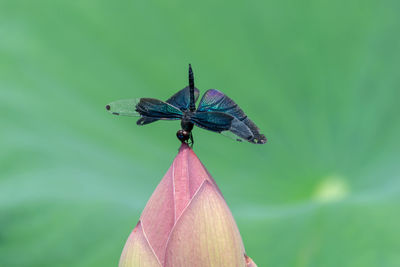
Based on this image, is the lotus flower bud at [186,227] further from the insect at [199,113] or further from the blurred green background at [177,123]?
the blurred green background at [177,123]

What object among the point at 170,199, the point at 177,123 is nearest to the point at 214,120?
the point at 170,199

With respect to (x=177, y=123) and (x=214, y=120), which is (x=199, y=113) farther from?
(x=177, y=123)

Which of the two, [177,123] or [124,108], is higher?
[177,123]

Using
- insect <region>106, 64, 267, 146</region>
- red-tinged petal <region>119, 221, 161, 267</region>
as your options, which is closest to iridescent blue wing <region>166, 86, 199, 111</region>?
insect <region>106, 64, 267, 146</region>

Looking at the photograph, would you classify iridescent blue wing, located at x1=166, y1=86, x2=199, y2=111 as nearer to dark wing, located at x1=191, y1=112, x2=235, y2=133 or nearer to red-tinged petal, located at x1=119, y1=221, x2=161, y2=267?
dark wing, located at x1=191, y1=112, x2=235, y2=133

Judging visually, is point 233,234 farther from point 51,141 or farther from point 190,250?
point 51,141

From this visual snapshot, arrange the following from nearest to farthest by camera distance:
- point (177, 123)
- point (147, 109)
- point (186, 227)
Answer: point (186, 227) < point (147, 109) < point (177, 123)

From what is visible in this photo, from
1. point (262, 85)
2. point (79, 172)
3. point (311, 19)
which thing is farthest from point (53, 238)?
point (311, 19)

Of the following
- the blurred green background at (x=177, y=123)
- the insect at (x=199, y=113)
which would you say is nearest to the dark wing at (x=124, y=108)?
the insect at (x=199, y=113)
